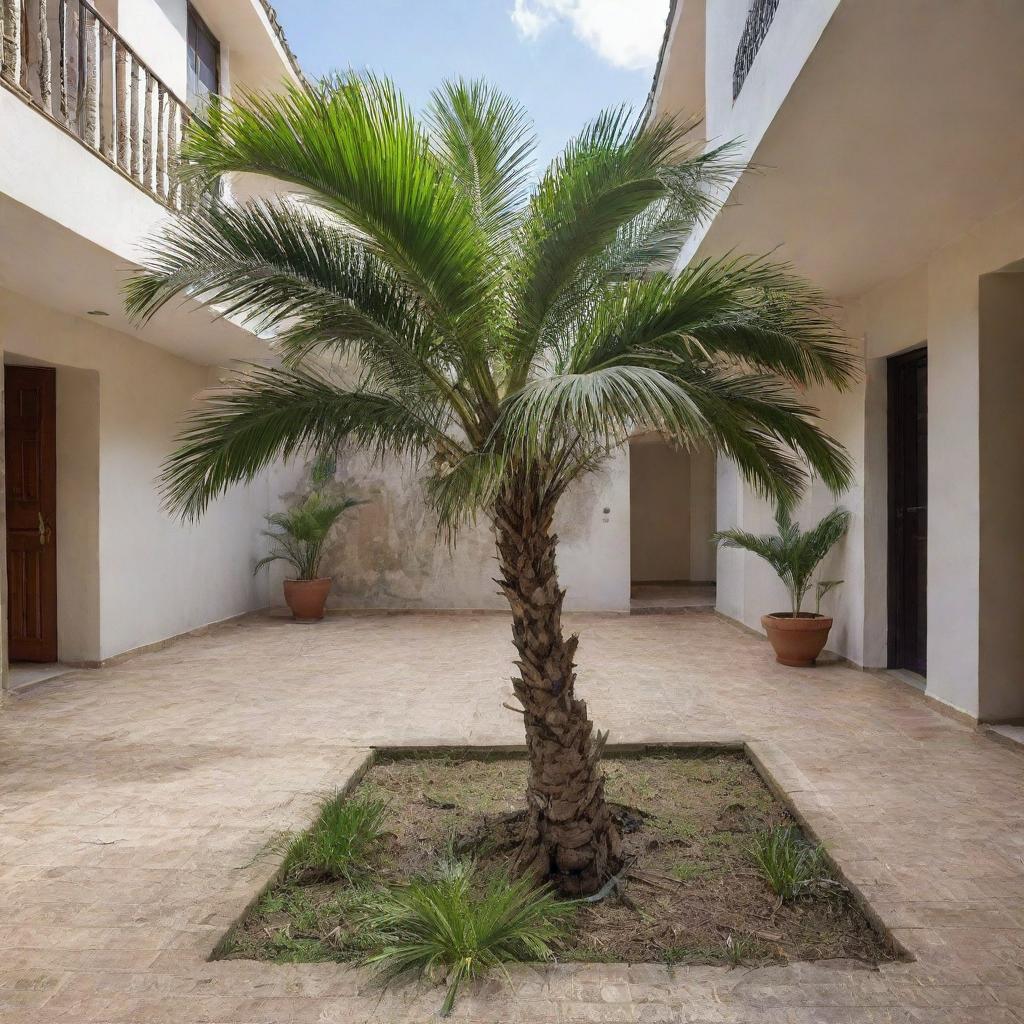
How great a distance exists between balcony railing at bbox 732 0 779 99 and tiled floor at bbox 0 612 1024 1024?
4219 mm

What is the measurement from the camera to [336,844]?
353cm

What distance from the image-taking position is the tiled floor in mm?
2494

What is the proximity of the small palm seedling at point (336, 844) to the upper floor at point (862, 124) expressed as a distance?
3884 millimetres

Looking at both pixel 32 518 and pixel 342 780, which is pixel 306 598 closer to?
pixel 32 518

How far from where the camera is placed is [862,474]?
7273 millimetres

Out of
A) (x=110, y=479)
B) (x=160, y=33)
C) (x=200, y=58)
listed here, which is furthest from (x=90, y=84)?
(x=200, y=58)

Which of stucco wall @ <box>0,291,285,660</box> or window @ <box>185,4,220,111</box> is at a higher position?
window @ <box>185,4,220,111</box>

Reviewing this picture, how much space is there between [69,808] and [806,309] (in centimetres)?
419

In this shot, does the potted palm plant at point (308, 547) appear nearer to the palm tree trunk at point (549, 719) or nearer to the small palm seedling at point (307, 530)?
the small palm seedling at point (307, 530)

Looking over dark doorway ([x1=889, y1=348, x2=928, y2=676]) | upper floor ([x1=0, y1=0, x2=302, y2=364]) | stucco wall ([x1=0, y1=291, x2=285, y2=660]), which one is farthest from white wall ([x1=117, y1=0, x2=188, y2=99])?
dark doorway ([x1=889, y1=348, x2=928, y2=676])

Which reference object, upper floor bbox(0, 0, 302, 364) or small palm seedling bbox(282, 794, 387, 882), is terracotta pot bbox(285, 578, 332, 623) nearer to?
upper floor bbox(0, 0, 302, 364)

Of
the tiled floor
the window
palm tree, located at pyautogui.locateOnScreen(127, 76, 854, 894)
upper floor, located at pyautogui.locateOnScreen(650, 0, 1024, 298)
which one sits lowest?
the tiled floor

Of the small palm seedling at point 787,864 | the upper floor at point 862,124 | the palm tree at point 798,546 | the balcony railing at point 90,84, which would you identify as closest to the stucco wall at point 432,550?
the palm tree at point 798,546

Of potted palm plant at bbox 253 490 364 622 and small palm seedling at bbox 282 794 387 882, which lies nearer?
small palm seedling at bbox 282 794 387 882
